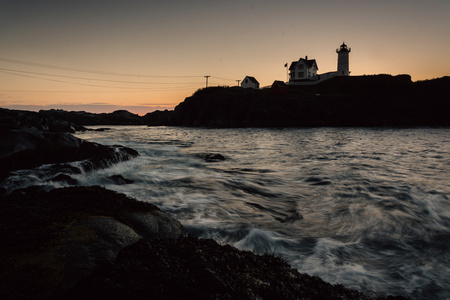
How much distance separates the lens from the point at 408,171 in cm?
1320

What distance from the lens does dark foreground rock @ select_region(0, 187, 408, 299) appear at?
259 cm

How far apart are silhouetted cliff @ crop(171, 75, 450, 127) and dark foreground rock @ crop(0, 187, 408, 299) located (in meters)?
58.2

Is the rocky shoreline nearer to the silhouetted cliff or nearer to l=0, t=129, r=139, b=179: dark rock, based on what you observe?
l=0, t=129, r=139, b=179: dark rock

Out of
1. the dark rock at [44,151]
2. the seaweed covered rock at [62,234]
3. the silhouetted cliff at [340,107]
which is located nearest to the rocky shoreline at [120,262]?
the seaweed covered rock at [62,234]

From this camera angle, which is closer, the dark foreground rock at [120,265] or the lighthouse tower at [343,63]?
the dark foreground rock at [120,265]

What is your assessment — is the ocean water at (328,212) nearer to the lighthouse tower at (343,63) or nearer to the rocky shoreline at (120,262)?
the rocky shoreline at (120,262)

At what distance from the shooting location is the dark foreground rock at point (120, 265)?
259cm

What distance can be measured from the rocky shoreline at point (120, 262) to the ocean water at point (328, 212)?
124cm

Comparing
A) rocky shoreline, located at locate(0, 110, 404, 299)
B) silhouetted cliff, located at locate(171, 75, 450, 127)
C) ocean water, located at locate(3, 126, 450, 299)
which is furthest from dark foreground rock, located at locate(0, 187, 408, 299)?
silhouetted cliff, located at locate(171, 75, 450, 127)

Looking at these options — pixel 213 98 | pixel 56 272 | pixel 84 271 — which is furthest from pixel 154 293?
pixel 213 98

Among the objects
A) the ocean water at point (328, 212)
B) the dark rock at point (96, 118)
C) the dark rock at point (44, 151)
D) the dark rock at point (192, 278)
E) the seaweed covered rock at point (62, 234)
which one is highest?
the dark rock at point (96, 118)

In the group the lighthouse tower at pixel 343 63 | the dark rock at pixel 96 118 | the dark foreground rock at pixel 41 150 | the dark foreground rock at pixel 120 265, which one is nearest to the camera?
the dark foreground rock at pixel 120 265

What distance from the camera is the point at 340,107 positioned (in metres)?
62.1

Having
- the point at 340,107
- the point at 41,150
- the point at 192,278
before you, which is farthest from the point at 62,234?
the point at 340,107
